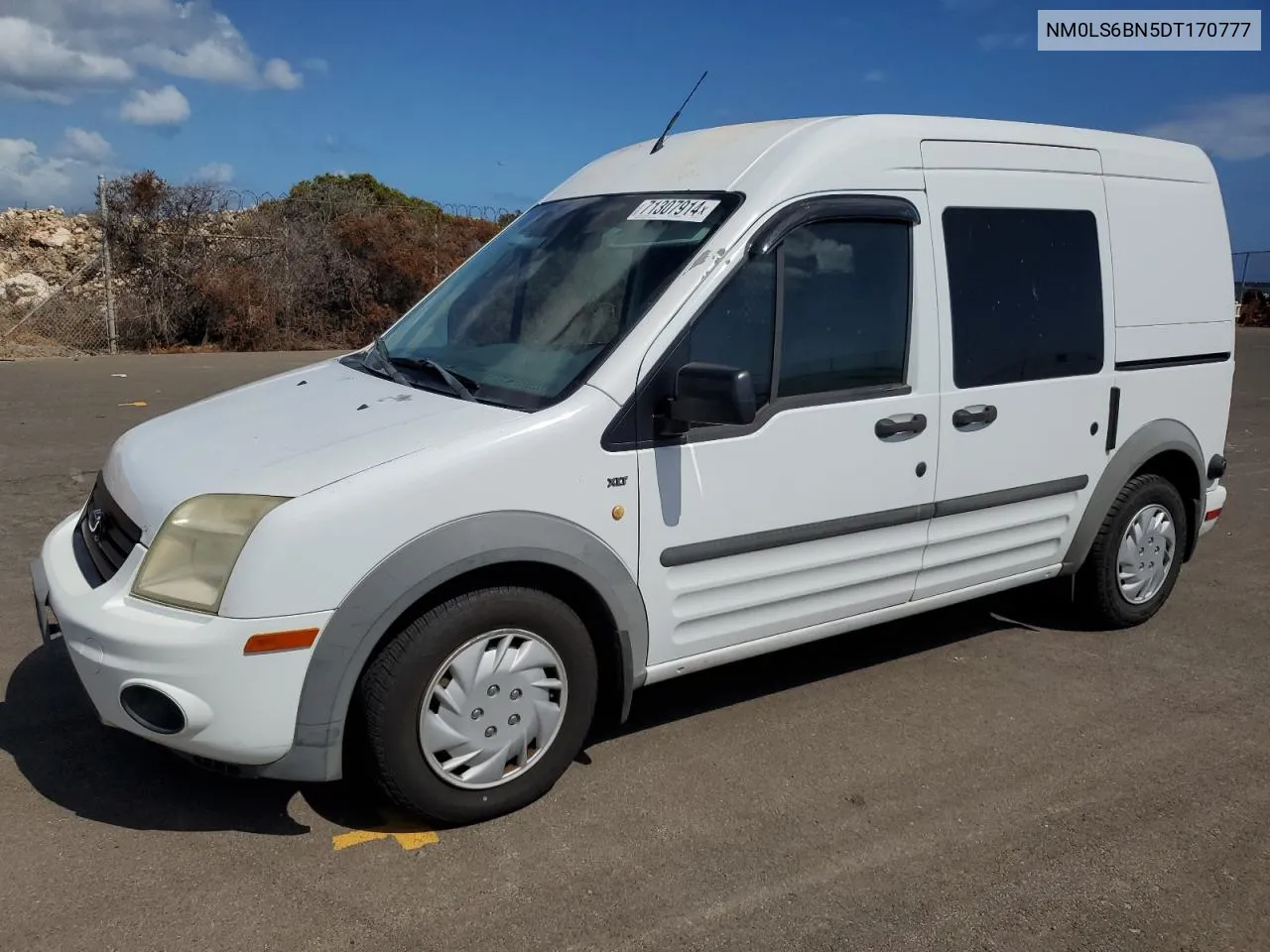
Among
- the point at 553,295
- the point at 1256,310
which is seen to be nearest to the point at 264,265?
the point at 553,295

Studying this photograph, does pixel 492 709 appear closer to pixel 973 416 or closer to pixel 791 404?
pixel 791 404

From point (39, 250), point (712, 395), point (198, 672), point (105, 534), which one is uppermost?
point (39, 250)

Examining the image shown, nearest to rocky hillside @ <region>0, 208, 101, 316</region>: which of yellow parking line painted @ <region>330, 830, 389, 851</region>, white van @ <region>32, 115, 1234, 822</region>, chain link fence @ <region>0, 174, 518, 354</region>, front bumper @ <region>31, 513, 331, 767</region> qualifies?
chain link fence @ <region>0, 174, 518, 354</region>

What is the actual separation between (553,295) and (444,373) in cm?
54

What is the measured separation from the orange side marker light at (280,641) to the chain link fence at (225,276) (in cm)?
1584

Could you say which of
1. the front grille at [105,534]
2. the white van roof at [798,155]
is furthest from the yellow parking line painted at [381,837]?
the white van roof at [798,155]

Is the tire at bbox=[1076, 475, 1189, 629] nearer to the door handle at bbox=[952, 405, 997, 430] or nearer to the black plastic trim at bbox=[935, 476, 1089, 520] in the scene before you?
the black plastic trim at bbox=[935, 476, 1089, 520]

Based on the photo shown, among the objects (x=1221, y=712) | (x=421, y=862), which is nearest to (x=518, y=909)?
(x=421, y=862)

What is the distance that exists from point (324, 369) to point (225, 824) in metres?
1.83

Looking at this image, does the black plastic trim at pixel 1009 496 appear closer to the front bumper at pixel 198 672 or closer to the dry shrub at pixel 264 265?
the front bumper at pixel 198 672

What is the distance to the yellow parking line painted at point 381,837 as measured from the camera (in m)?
3.35

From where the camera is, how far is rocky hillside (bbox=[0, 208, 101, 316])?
808 inches

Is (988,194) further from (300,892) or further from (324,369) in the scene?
(300,892)

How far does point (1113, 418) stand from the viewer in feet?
16.2
